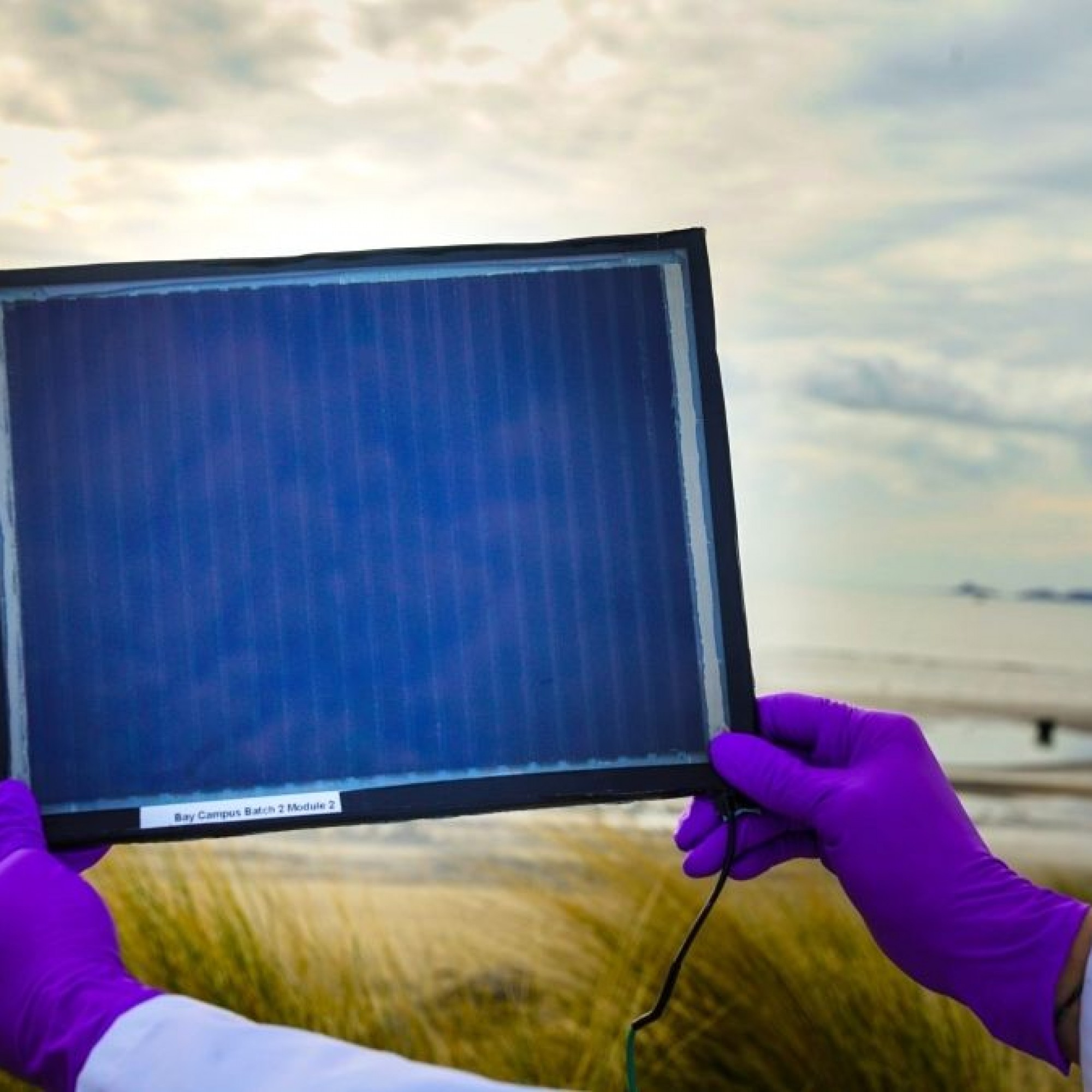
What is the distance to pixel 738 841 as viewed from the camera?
6.21 ft

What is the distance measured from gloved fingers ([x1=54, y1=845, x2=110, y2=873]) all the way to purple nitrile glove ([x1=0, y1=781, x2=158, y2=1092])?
0.04 meters

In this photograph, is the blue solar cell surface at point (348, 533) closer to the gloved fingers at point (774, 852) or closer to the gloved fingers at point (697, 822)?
the gloved fingers at point (697, 822)

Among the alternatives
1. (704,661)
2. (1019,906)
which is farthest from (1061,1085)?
(704,661)

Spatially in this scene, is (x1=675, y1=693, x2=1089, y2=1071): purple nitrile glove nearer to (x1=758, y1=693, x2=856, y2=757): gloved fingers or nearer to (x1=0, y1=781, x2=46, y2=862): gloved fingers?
(x1=758, y1=693, x2=856, y2=757): gloved fingers

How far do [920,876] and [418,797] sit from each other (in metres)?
0.69

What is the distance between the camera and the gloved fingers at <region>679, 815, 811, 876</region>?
1.84 meters

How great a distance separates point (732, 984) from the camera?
12.1 ft

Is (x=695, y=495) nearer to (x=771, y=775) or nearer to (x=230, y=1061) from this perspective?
(x=771, y=775)

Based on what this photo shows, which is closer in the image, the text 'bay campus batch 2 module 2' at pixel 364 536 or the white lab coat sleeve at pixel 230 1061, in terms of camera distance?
the white lab coat sleeve at pixel 230 1061

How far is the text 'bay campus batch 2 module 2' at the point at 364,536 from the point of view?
1.61 meters

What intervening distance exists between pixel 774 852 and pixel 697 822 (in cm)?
17

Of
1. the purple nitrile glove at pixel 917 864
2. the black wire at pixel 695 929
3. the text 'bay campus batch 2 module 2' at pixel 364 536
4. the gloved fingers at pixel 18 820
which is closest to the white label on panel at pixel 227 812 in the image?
the text 'bay campus batch 2 module 2' at pixel 364 536

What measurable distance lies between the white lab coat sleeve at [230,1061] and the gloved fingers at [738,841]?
612 millimetres

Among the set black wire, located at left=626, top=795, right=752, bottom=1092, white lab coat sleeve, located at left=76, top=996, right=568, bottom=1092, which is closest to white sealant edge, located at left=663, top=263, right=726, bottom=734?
black wire, located at left=626, top=795, right=752, bottom=1092
